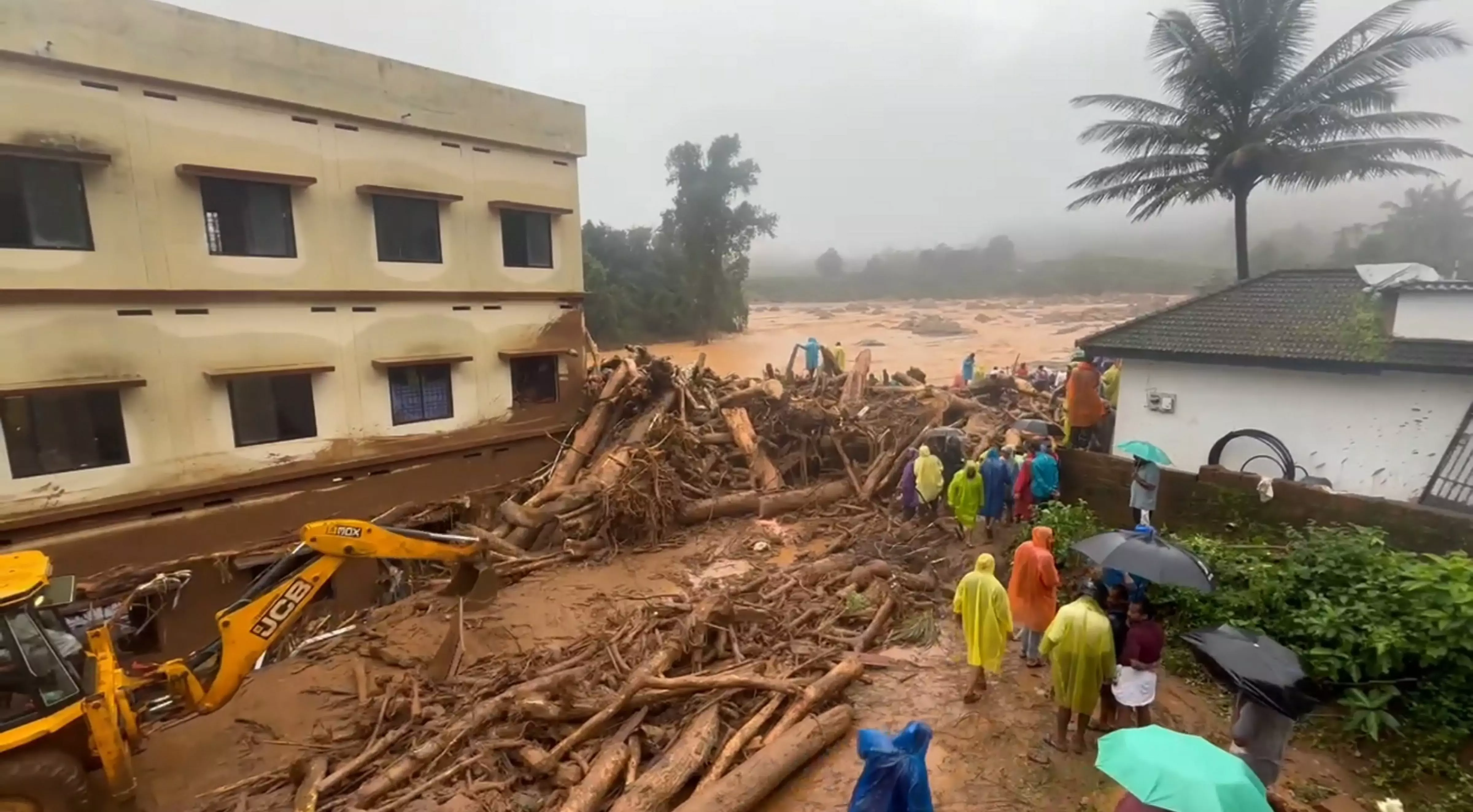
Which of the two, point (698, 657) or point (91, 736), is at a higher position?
point (91, 736)

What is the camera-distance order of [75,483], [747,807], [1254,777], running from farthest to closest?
[75,483], [747,807], [1254,777]

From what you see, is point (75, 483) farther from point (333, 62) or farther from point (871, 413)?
point (871, 413)

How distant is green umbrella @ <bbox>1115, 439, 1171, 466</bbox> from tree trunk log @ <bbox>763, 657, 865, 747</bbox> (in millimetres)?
4208

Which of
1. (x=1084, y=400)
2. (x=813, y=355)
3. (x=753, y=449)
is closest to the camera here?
(x=1084, y=400)

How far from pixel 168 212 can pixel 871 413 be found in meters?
14.6

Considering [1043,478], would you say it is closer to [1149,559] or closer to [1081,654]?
[1149,559]

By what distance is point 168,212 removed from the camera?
1134 cm

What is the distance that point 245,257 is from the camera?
12.2 m

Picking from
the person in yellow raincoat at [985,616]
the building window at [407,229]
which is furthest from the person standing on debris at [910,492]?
the building window at [407,229]

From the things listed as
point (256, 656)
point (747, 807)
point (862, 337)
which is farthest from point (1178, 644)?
point (862, 337)

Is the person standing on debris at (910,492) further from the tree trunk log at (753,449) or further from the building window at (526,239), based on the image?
the building window at (526,239)

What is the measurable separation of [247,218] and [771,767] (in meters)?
12.5

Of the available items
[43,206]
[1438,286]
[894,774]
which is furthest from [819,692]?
[43,206]

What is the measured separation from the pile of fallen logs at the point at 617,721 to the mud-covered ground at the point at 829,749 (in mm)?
329
